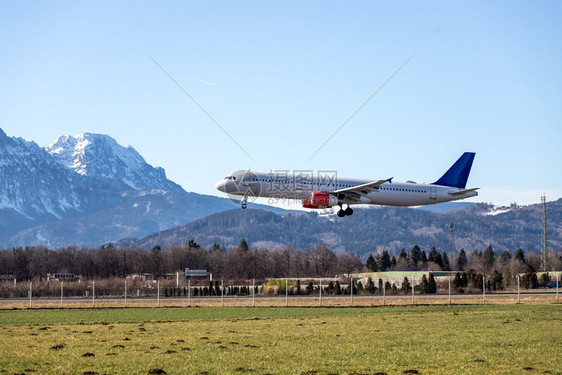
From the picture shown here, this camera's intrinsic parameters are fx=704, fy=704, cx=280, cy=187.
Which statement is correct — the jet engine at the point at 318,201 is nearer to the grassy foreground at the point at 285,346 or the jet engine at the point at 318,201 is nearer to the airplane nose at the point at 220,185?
the airplane nose at the point at 220,185

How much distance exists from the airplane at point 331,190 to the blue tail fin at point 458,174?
2.49 meters

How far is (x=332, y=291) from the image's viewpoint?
96.4 metres

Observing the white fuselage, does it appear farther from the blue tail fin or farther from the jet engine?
the blue tail fin

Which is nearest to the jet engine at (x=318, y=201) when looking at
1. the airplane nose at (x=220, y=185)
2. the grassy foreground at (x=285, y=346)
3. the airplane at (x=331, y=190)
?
the airplane at (x=331, y=190)

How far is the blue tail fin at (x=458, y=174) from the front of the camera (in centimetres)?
8412

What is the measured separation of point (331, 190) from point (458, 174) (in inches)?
824

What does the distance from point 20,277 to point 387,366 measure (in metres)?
180

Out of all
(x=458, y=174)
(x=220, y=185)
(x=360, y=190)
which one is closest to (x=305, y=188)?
(x=360, y=190)

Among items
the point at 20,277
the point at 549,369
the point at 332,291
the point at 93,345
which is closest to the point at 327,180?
the point at 332,291

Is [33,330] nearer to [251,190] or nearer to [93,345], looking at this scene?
[93,345]

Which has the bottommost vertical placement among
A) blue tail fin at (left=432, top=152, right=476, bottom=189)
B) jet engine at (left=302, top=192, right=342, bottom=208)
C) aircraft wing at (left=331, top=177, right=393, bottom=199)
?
jet engine at (left=302, top=192, right=342, bottom=208)

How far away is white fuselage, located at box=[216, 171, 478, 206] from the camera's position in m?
68.1

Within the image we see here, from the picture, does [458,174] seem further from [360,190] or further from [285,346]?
[285,346]

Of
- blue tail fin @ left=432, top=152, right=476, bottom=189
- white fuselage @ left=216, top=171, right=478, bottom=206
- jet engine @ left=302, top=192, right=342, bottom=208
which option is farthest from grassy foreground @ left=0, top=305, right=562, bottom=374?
blue tail fin @ left=432, top=152, right=476, bottom=189
